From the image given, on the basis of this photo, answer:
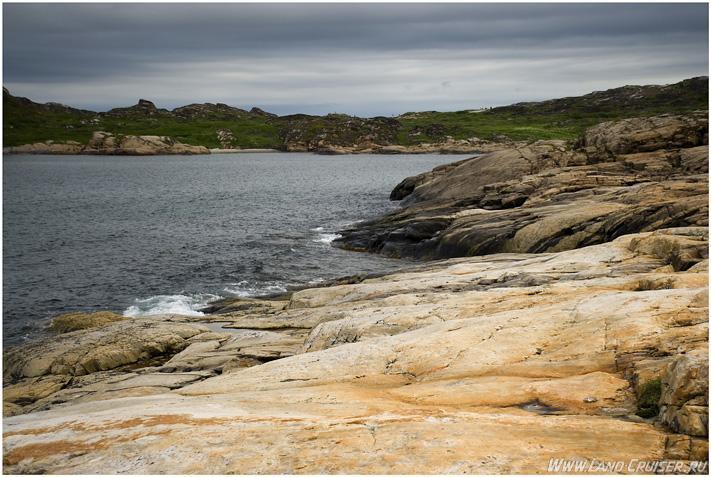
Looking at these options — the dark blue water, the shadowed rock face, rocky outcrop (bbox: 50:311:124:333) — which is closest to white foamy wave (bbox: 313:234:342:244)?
the dark blue water

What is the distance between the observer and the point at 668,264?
2909cm

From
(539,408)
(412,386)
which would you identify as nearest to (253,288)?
(412,386)

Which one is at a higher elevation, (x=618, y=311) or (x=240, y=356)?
(x=618, y=311)

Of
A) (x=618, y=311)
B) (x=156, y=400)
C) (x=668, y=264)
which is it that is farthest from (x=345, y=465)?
(x=668, y=264)

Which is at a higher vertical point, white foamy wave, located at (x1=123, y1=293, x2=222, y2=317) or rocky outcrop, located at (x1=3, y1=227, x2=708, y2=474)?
rocky outcrop, located at (x1=3, y1=227, x2=708, y2=474)

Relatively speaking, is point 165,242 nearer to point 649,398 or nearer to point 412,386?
point 412,386

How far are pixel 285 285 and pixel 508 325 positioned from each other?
32383 millimetres

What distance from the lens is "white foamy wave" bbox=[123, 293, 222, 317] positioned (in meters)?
43.9

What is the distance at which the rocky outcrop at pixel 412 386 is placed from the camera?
13.0 m

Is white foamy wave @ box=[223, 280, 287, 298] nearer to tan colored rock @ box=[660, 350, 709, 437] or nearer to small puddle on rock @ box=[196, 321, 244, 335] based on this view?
small puddle on rock @ box=[196, 321, 244, 335]

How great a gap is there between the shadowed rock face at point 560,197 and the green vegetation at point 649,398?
28456 millimetres

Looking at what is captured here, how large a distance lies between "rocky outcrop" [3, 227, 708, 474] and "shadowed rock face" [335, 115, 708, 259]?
12722 mm

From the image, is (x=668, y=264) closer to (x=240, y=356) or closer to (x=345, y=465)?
(x=240, y=356)

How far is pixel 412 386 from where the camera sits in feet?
58.3
